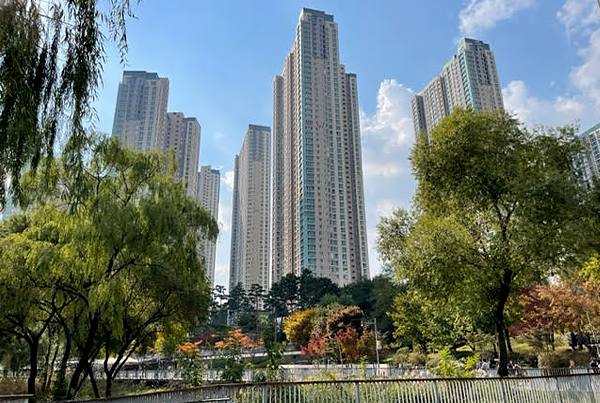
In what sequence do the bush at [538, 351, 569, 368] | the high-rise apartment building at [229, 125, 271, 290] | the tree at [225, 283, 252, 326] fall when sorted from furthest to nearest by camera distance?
the high-rise apartment building at [229, 125, 271, 290]
the tree at [225, 283, 252, 326]
the bush at [538, 351, 569, 368]

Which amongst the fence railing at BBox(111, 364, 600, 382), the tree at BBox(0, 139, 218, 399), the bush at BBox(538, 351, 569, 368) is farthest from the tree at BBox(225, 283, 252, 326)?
the tree at BBox(0, 139, 218, 399)

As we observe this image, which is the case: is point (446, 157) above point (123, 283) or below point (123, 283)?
above

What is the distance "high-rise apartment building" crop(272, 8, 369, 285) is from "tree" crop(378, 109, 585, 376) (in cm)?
6988

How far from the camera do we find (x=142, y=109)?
3952 inches

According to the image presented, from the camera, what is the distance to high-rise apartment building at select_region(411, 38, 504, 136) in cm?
8438

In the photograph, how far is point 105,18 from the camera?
5367 mm

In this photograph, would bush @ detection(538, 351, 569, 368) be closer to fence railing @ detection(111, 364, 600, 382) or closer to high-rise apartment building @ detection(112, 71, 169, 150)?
fence railing @ detection(111, 364, 600, 382)

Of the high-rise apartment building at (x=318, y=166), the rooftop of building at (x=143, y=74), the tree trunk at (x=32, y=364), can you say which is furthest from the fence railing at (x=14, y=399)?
the rooftop of building at (x=143, y=74)

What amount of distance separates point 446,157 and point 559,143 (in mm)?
4324

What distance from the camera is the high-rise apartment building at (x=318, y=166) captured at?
87250mm

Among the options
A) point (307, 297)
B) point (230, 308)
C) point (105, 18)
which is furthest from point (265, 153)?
point (105, 18)

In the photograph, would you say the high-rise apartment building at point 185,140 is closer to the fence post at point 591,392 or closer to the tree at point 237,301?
the tree at point 237,301

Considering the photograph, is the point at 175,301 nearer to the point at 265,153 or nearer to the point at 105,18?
the point at 105,18

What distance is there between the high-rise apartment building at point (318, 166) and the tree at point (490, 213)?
69880mm
